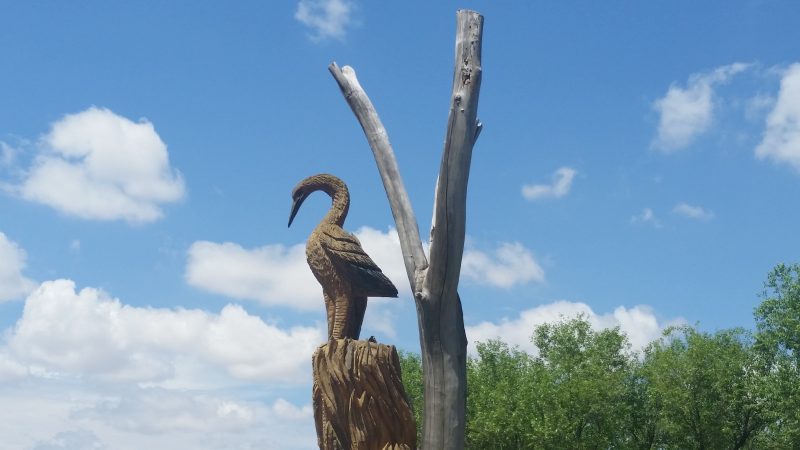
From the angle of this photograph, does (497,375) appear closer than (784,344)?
No

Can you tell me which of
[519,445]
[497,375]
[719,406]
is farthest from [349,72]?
[497,375]

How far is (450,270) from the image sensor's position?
286 inches

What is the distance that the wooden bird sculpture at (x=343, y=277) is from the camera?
8.98 meters

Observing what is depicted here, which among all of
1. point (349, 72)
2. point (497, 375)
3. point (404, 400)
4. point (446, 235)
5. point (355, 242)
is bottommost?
point (404, 400)

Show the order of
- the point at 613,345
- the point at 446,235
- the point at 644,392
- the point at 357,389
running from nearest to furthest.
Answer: the point at 446,235 → the point at 357,389 → the point at 644,392 → the point at 613,345

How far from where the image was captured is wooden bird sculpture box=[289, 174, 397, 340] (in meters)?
8.98

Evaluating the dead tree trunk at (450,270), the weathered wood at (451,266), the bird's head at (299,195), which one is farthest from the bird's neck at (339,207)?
the weathered wood at (451,266)

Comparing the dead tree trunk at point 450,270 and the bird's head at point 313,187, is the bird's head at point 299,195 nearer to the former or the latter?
the bird's head at point 313,187

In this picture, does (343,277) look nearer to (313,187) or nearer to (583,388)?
(313,187)

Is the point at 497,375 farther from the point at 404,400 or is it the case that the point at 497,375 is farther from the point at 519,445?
the point at 404,400

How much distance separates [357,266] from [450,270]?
6.50 ft

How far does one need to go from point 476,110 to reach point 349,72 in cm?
167

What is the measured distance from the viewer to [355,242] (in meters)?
9.30

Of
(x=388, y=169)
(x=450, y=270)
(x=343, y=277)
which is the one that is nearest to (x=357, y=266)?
(x=343, y=277)
